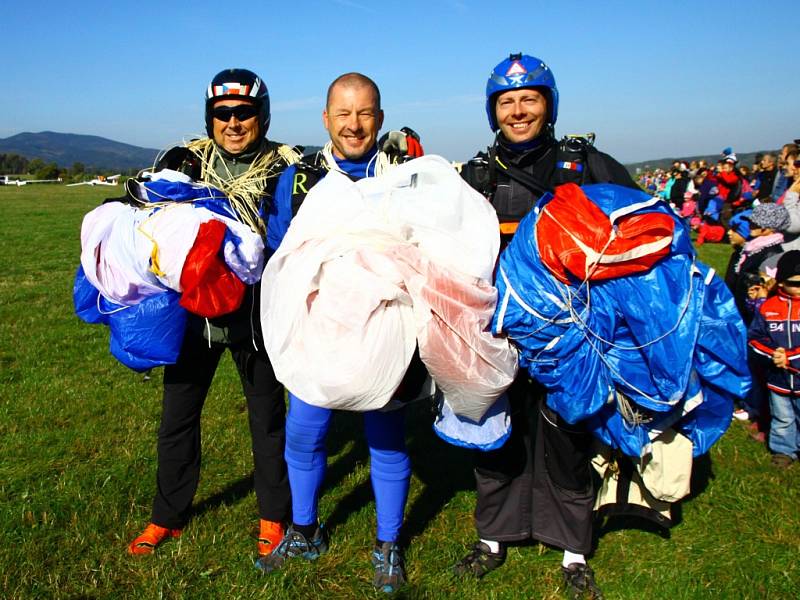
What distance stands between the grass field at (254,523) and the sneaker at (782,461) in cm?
6

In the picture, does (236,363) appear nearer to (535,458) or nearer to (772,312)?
(535,458)

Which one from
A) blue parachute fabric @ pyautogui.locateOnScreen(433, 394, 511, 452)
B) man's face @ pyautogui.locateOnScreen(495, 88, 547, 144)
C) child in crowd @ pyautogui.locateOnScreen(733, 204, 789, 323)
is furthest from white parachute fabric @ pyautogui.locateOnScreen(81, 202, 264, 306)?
child in crowd @ pyautogui.locateOnScreen(733, 204, 789, 323)

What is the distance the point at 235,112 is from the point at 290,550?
6.55 ft

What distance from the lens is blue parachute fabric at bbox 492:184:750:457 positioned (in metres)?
2.16

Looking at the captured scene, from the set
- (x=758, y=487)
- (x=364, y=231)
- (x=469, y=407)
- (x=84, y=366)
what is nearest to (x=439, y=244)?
(x=364, y=231)

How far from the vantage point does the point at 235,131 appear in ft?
9.39

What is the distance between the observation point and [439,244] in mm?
2172

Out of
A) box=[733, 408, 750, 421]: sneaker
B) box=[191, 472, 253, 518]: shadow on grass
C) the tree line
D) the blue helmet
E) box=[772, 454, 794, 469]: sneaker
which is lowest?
the tree line

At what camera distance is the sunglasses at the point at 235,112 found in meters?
2.82

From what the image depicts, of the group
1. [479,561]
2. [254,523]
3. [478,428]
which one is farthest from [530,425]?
[254,523]

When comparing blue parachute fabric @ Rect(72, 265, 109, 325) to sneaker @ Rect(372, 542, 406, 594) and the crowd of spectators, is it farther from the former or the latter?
the crowd of spectators

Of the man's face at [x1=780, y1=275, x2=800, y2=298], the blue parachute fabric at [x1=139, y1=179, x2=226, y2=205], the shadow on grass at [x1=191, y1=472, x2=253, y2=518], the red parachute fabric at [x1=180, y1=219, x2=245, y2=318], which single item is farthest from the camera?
the man's face at [x1=780, y1=275, x2=800, y2=298]

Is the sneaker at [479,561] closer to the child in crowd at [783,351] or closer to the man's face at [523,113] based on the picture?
the man's face at [523,113]

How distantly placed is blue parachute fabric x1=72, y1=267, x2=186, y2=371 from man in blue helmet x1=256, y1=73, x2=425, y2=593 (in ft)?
1.65
